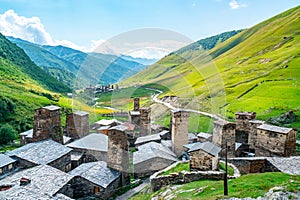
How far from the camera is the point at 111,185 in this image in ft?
86.0

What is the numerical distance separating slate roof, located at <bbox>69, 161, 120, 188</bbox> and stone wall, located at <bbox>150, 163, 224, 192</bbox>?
224 inches

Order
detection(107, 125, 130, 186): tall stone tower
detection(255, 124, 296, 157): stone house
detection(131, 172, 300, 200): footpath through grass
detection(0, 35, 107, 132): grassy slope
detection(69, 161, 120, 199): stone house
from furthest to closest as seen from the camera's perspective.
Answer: detection(0, 35, 107, 132): grassy slope → detection(255, 124, 296, 157): stone house → detection(107, 125, 130, 186): tall stone tower → detection(69, 161, 120, 199): stone house → detection(131, 172, 300, 200): footpath through grass

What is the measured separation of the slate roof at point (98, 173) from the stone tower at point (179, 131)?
9.16 metres

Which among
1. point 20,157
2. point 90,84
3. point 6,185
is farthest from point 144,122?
→ point 6,185

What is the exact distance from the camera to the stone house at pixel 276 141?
97.5ft

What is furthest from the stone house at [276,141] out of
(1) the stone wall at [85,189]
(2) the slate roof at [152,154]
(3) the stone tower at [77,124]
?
(3) the stone tower at [77,124]

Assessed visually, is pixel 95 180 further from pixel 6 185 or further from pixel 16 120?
pixel 16 120

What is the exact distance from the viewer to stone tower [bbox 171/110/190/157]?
33.0 metres

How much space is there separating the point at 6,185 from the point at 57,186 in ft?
12.8

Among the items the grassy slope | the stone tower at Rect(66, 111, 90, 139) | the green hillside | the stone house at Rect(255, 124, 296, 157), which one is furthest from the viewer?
the grassy slope

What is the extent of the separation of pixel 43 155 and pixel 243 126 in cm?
2655

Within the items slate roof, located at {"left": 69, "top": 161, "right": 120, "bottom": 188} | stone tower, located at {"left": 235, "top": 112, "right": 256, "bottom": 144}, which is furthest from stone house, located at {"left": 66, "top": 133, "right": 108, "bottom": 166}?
stone tower, located at {"left": 235, "top": 112, "right": 256, "bottom": 144}

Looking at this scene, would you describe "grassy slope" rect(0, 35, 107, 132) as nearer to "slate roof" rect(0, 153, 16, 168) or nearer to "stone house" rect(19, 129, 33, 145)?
"stone house" rect(19, 129, 33, 145)

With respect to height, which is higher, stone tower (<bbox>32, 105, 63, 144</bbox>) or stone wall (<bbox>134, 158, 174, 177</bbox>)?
stone tower (<bbox>32, 105, 63, 144</bbox>)
